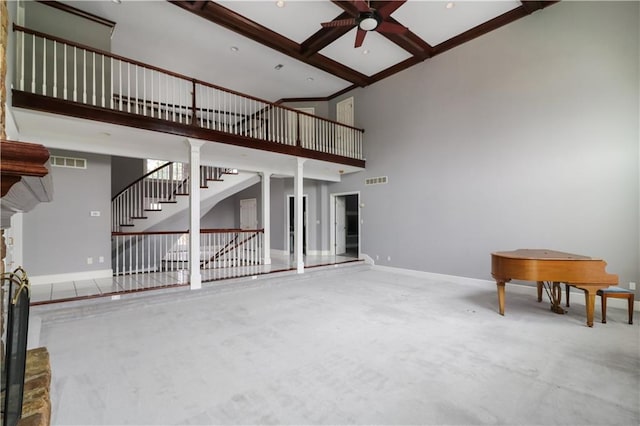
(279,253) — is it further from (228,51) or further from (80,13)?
(80,13)

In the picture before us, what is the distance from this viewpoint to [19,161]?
32.7 inches

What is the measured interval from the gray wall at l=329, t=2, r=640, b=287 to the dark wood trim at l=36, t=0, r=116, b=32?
6.27 meters

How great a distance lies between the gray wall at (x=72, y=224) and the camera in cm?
501

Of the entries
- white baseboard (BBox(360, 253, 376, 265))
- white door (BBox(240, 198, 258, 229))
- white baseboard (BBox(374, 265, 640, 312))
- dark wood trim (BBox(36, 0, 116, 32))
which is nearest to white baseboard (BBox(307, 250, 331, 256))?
white baseboard (BBox(360, 253, 376, 265))

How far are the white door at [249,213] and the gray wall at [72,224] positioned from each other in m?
5.71

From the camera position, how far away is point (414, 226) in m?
7.01

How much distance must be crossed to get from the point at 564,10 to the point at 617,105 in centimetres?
189

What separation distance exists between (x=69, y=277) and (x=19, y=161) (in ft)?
19.6

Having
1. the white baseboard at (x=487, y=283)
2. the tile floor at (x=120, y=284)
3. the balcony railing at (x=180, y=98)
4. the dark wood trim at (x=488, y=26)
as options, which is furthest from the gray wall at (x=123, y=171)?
the dark wood trim at (x=488, y=26)

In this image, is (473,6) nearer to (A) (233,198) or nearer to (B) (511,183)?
(B) (511,183)

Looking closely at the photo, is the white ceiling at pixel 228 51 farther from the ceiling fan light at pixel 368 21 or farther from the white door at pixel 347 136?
the ceiling fan light at pixel 368 21

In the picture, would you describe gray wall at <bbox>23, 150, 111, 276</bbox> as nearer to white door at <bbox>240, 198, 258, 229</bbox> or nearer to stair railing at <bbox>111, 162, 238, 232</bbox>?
stair railing at <bbox>111, 162, 238, 232</bbox>

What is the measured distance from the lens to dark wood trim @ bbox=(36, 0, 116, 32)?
5109 millimetres

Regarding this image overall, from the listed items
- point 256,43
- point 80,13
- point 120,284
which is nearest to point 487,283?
point 120,284
